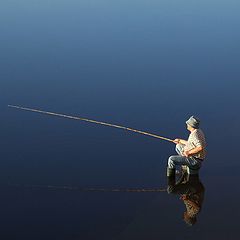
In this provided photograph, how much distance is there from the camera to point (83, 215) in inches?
402

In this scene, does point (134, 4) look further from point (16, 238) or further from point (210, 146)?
point (16, 238)

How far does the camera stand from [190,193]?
10922 millimetres

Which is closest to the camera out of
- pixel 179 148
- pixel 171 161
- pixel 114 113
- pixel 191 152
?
pixel 191 152

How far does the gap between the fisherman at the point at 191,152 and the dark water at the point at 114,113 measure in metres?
0.46

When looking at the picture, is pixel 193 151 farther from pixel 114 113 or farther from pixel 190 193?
pixel 114 113

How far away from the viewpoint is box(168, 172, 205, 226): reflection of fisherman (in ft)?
33.0

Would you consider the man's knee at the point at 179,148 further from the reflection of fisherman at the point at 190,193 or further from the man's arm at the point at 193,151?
the reflection of fisherman at the point at 190,193

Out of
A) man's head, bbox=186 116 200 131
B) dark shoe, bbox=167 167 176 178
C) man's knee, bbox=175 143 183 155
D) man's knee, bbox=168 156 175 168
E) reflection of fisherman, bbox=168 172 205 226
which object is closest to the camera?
reflection of fisherman, bbox=168 172 205 226

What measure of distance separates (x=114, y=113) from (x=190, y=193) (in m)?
5.00

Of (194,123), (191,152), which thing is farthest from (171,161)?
(194,123)

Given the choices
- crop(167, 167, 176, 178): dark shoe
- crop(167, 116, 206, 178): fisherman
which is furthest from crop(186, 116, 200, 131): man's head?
crop(167, 167, 176, 178): dark shoe

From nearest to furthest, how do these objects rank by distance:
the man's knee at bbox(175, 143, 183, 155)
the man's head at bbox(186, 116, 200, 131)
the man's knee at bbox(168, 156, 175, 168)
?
the man's head at bbox(186, 116, 200, 131), the man's knee at bbox(168, 156, 175, 168), the man's knee at bbox(175, 143, 183, 155)

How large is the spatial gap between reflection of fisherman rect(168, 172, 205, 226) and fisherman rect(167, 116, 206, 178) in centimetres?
22

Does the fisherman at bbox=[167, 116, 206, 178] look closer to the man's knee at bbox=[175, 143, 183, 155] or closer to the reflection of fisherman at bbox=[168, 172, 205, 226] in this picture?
the man's knee at bbox=[175, 143, 183, 155]
